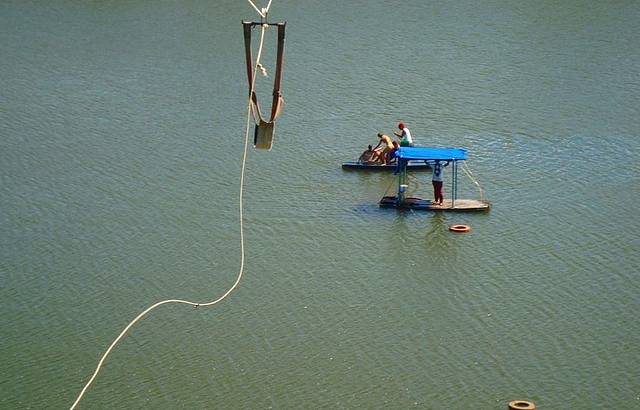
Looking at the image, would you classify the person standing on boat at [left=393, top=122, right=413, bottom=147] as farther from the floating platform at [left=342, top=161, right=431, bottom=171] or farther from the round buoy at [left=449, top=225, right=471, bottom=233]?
the round buoy at [left=449, top=225, right=471, bottom=233]

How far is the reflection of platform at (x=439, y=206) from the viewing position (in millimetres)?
15250

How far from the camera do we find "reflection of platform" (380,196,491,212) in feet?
50.0

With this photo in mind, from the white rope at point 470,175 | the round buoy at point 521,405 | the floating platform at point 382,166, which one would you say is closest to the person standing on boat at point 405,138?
the floating platform at point 382,166

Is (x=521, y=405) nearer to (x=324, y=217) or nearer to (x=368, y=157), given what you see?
(x=324, y=217)

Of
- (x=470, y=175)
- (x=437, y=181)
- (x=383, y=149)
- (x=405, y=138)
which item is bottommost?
(x=437, y=181)

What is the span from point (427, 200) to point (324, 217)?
4.48 feet

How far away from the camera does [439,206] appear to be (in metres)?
15.3

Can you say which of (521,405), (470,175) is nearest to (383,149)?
(470,175)

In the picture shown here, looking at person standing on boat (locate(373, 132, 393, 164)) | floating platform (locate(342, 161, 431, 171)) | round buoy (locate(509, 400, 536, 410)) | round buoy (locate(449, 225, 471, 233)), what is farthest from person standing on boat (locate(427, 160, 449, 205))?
round buoy (locate(509, 400, 536, 410))

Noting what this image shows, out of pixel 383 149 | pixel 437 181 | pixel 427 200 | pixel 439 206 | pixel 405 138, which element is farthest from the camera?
pixel 383 149

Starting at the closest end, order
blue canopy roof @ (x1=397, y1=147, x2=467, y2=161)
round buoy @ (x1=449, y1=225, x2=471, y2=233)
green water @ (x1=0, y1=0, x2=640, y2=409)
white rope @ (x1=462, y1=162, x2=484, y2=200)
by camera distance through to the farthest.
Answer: green water @ (x1=0, y1=0, x2=640, y2=409) → round buoy @ (x1=449, y1=225, x2=471, y2=233) → blue canopy roof @ (x1=397, y1=147, x2=467, y2=161) → white rope @ (x1=462, y1=162, x2=484, y2=200)

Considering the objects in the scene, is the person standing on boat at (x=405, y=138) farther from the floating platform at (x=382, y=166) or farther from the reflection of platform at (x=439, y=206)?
the reflection of platform at (x=439, y=206)

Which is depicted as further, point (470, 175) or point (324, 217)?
point (470, 175)

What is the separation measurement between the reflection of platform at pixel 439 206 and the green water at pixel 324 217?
0.50 feet
